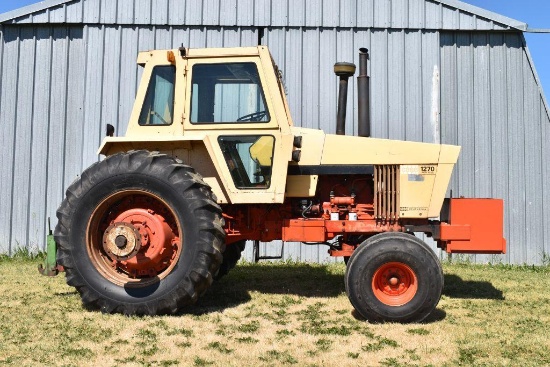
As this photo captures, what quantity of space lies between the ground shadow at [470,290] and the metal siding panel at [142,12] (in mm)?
6812

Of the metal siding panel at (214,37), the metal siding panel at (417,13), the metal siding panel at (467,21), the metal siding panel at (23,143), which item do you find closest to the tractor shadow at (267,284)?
the metal siding panel at (214,37)

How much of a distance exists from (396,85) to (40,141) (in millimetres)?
6531

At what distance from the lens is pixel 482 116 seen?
1020 cm

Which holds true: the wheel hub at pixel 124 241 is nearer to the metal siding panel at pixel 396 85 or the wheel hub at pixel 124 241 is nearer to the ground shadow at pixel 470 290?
the ground shadow at pixel 470 290

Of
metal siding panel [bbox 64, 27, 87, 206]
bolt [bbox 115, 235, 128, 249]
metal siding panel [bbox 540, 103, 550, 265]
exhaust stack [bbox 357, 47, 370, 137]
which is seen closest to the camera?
bolt [bbox 115, 235, 128, 249]

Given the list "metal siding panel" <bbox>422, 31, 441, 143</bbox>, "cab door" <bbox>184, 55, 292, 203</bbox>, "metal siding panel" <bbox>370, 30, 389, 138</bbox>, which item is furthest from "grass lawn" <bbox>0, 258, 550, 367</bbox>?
"metal siding panel" <bbox>370, 30, 389, 138</bbox>

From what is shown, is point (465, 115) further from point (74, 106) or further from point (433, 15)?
point (74, 106)

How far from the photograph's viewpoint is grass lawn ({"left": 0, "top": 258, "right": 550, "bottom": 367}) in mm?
4359

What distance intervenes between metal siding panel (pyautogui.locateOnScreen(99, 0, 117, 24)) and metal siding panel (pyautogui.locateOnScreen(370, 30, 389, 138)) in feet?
15.4

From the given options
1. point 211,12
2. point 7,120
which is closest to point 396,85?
point 211,12

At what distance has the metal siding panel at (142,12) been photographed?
33.5ft

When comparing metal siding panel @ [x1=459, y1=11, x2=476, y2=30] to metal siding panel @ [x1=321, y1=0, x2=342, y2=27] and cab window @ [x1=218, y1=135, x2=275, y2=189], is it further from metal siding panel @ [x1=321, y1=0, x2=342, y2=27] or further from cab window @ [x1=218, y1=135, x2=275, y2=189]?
cab window @ [x1=218, y1=135, x2=275, y2=189]

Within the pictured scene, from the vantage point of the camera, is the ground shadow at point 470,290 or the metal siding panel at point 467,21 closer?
the ground shadow at point 470,290

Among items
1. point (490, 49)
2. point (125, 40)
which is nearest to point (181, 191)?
point (125, 40)
